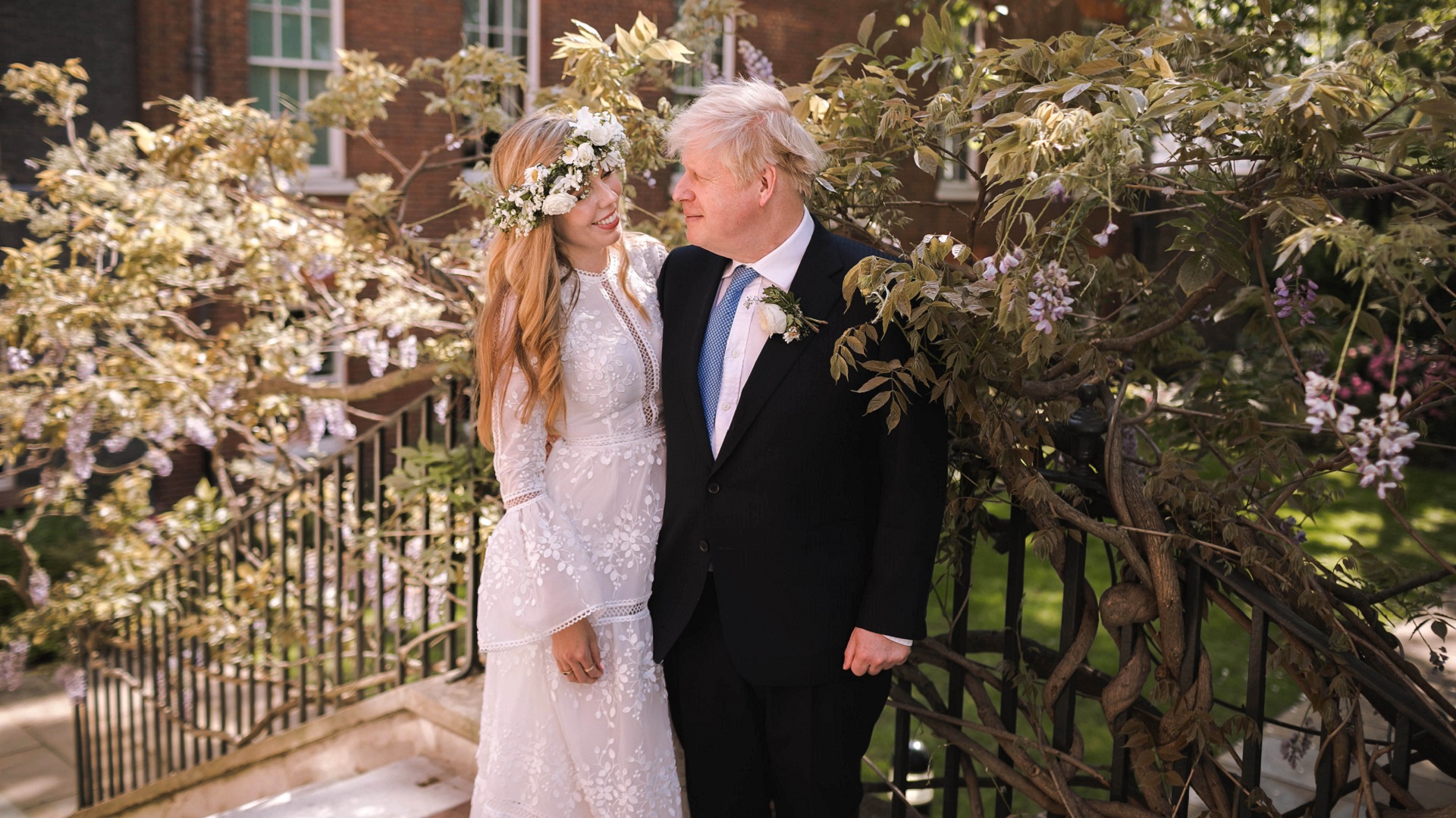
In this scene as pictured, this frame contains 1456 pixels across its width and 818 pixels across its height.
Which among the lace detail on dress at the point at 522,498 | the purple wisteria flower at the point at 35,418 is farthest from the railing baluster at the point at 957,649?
the purple wisteria flower at the point at 35,418

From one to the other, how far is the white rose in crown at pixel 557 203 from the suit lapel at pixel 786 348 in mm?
509

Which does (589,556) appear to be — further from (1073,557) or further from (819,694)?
(1073,557)

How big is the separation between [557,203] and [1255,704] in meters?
1.74

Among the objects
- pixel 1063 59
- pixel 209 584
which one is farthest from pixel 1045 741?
pixel 209 584

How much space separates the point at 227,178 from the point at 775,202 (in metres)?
3.90

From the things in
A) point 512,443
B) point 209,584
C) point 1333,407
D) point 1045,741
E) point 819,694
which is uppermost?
point 1333,407

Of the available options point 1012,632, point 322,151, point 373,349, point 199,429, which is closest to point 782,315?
point 1012,632

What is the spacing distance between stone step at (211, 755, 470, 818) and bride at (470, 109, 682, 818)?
830mm

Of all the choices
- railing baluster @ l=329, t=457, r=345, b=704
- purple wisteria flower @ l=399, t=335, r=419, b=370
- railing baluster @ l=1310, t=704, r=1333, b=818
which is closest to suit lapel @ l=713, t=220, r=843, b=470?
railing baluster @ l=1310, t=704, r=1333, b=818

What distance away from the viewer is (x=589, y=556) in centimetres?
248

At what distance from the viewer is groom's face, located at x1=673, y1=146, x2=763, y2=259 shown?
7.47 feet

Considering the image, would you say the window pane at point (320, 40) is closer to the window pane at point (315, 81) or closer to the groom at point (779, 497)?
the window pane at point (315, 81)

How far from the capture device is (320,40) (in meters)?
10.8

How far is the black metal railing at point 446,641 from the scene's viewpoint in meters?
2.22
